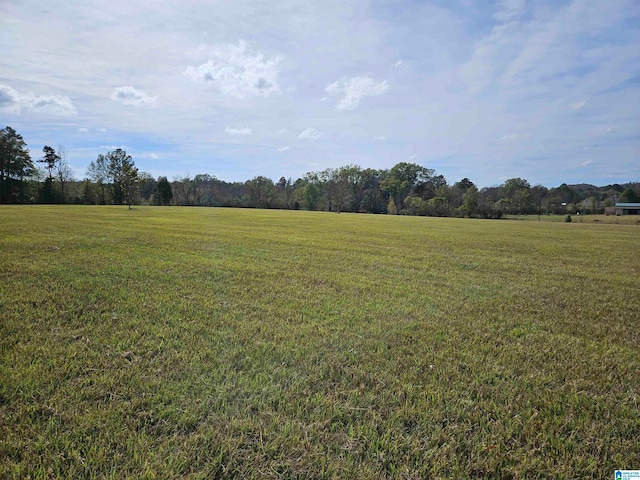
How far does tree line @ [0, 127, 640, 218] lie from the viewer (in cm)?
5434

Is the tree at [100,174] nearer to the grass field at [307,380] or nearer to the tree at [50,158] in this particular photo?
the tree at [50,158]

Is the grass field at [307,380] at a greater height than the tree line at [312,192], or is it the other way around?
the tree line at [312,192]

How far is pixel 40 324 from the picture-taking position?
423cm

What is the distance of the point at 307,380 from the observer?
3.17 meters

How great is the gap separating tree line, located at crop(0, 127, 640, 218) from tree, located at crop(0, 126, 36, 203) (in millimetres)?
119

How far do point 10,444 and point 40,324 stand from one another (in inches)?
101

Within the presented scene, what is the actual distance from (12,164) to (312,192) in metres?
60.0

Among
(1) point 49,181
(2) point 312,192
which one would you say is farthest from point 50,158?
(2) point 312,192

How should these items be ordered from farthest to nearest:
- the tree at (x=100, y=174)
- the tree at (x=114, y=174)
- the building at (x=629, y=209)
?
the building at (x=629, y=209)
the tree at (x=100, y=174)
the tree at (x=114, y=174)

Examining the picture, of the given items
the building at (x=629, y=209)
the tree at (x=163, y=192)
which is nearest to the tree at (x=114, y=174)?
the tree at (x=163, y=192)

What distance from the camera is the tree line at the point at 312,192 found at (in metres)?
54.3

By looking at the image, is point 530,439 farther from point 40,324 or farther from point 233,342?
point 40,324

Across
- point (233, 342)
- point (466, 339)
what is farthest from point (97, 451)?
point (466, 339)

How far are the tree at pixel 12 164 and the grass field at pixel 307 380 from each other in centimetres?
6364
